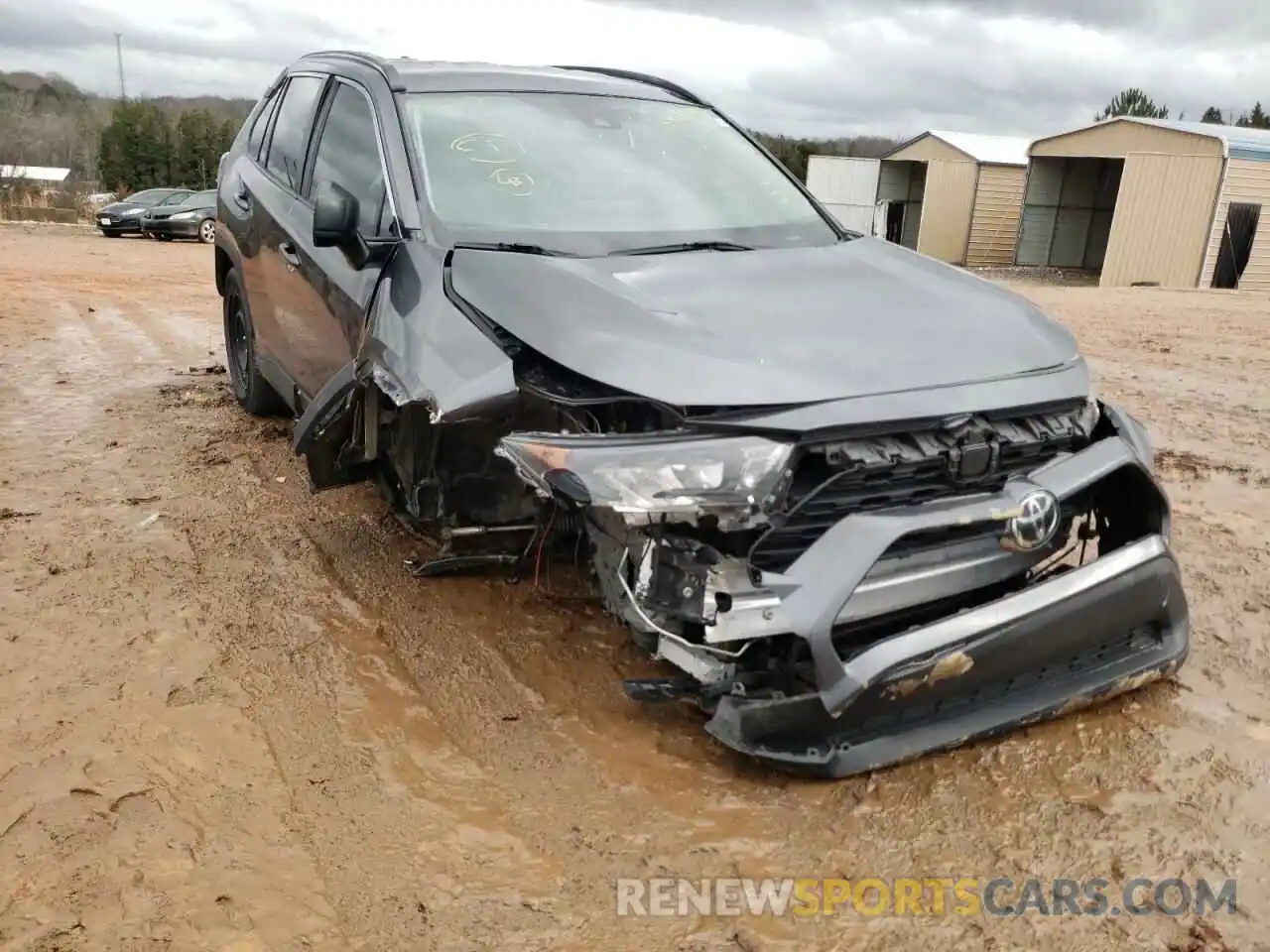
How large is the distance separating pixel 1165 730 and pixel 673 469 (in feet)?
5.95

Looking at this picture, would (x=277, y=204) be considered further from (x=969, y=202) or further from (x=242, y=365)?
(x=969, y=202)

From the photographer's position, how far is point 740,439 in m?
2.49

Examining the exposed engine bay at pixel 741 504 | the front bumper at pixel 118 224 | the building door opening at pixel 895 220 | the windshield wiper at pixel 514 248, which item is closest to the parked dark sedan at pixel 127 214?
the front bumper at pixel 118 224

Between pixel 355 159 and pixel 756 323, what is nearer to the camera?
pixel 756 323

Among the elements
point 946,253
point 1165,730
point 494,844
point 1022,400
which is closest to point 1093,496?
point 1022,400

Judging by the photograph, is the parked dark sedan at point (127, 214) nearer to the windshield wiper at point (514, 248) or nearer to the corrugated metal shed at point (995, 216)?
the corrugated metal shed at point (995, 216)

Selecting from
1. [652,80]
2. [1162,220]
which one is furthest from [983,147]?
[652,80]

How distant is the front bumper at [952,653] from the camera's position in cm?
248

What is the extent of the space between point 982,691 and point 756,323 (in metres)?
1.17

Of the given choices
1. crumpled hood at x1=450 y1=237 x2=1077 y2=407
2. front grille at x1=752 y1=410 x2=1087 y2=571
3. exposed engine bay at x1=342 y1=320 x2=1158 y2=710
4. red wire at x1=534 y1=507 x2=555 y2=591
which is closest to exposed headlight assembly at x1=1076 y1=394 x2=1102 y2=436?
exposed engine bay at x1=342 y1=320 x2=1158 y2=710

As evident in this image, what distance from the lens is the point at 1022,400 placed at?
2.79 m

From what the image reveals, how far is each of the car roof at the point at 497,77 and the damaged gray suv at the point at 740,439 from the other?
0.05 m

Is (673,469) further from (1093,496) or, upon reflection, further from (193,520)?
(193,520)

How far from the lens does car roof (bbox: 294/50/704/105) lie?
3.95m
